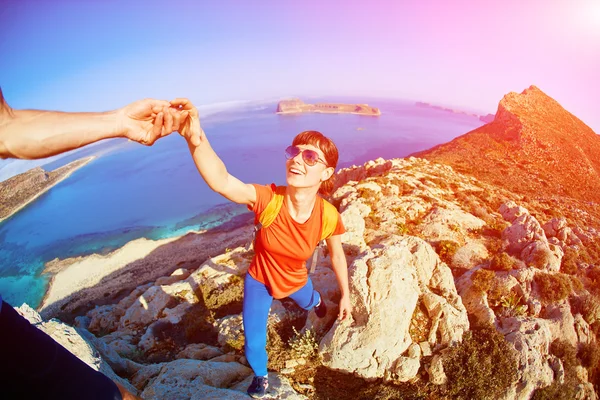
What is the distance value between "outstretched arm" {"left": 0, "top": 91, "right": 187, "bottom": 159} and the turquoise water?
43.3 meters

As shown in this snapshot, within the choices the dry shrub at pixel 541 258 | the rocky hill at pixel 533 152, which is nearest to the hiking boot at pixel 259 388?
the dry shrub at pixel 541 258

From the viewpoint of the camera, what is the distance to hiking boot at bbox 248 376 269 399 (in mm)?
3750

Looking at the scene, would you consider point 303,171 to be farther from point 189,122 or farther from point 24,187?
point 24,187

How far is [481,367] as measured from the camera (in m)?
4.29

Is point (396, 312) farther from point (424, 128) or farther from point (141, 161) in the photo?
point (424, 128)

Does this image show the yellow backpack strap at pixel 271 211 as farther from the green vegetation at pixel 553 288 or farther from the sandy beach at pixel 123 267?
the sandy beach at pixel 123 267

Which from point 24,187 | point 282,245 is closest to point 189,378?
point 282,245

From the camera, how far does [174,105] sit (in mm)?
2143

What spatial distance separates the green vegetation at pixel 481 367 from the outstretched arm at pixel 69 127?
224 inches

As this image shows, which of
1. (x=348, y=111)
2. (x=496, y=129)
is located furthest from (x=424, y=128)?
(x=496, y=129)

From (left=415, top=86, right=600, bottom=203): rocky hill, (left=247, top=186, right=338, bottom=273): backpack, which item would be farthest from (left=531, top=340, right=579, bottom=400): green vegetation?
(left=415, top=86, right=600, bottom=203): rocky hill

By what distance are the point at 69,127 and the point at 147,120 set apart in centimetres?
53

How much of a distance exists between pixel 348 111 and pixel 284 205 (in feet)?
687

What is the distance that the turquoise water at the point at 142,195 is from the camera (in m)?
45.3
